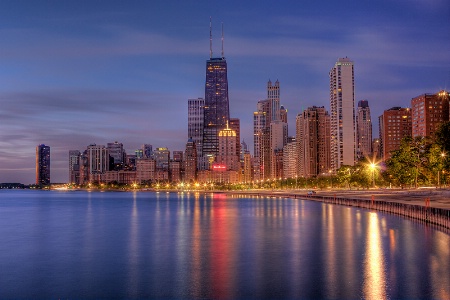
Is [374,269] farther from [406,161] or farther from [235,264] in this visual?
[406,161]

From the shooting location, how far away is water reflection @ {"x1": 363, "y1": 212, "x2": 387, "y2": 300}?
27.5m

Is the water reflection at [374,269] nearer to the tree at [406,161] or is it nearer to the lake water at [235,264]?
the lake water at [235,264]

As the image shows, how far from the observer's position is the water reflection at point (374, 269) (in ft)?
90.3

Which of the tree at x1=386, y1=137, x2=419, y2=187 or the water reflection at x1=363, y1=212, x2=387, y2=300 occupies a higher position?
the tree at x1=386, y1=137, x2=419, y2=187

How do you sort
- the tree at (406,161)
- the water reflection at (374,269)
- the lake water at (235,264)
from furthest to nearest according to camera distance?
the tree at (406,161)
the lake water at (235,264)
the water reflection at (374,269)

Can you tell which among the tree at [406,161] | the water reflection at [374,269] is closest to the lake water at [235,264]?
the water reflection at [374,269]

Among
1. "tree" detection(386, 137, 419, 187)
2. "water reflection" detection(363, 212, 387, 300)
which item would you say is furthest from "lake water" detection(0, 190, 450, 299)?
"tree" detection(386, 137, 419, 187)

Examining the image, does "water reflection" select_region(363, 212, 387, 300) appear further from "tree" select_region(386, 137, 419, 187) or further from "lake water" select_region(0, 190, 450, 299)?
"tree" select_region(386, 137, 419, 187)

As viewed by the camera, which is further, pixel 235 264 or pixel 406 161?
pixel 406 161

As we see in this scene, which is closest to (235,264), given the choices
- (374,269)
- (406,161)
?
(374,269)

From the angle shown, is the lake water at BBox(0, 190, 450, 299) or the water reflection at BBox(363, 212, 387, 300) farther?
the lake water at BBox(0, 190, 450, 299)

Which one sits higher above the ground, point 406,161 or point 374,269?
point 406,161

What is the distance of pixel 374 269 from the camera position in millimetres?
34625

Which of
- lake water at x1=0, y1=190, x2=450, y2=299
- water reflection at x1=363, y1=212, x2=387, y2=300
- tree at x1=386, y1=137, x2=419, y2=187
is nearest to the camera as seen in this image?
water reflection at x1=363, y1=212, x2=387, y2=300
